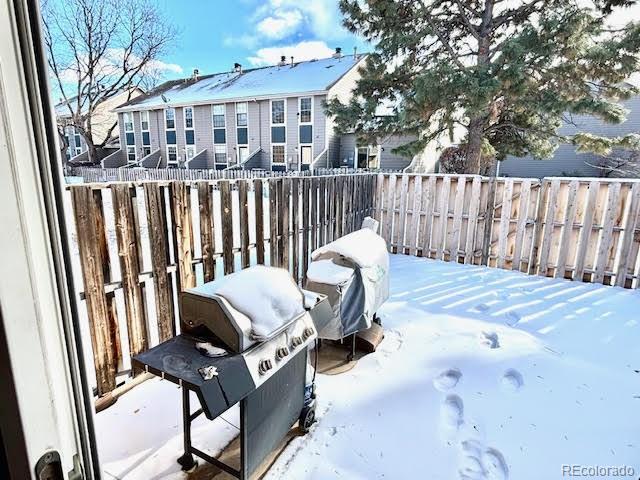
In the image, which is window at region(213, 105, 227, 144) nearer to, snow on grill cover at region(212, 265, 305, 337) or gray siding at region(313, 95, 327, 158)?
gray siding at region(313, 95, 327, 158)

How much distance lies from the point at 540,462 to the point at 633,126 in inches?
684

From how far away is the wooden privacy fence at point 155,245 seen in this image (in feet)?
7.64

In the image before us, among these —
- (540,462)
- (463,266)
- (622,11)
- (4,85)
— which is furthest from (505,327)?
(622,11)

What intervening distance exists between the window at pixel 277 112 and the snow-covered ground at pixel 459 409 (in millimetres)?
15092

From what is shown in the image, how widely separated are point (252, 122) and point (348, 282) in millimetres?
16820

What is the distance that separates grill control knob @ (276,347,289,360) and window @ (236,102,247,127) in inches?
711

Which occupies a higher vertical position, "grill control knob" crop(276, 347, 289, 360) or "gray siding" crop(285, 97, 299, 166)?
"gray siding" crop(285, 97, 299, 166)

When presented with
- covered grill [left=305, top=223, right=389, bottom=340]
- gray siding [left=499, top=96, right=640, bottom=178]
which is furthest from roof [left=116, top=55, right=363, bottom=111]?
covered grill [left=305, top=223, right=389, bottom=340]

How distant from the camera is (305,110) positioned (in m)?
16.4

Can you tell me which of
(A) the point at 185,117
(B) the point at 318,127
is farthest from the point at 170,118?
(B) the point at 318,127

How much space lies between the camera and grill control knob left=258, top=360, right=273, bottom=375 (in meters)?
1.64

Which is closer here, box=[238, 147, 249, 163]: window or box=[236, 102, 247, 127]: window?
box=[236, 102, 247, 127]: window

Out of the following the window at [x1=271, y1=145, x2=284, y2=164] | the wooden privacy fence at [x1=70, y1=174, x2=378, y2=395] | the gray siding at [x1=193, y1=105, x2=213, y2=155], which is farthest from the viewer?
the gray siding at [x1=193, y1=105, x2=213, y2=155]

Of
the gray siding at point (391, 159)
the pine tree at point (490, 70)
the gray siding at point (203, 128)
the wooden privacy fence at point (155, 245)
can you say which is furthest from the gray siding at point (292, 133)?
the wooden privacy fence at point (155, 245)
